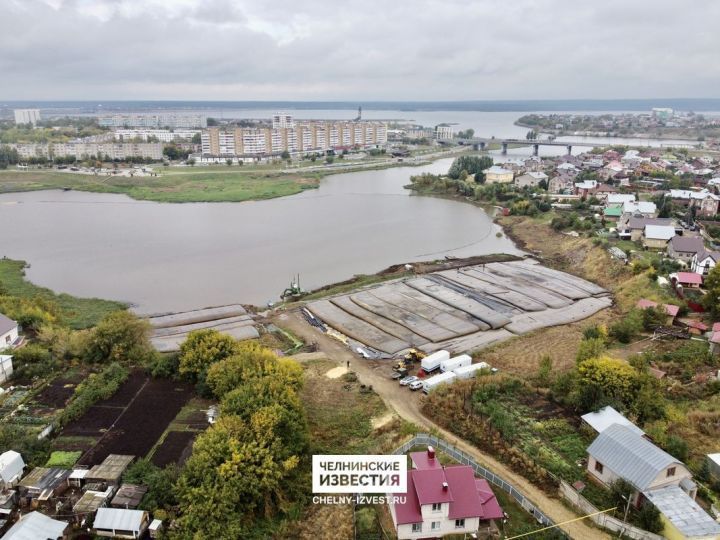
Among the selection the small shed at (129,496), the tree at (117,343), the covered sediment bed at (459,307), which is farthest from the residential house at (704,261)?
the small shed at (129,496)

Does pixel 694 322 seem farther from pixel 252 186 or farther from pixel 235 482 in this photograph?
pixel 252 186

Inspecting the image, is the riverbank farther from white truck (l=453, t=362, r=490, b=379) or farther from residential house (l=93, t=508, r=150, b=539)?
residential house (l=93, t=508, r=150, b=539)

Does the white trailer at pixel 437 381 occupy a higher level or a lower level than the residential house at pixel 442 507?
lower

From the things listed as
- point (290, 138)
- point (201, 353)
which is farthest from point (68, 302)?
point (290, 138)

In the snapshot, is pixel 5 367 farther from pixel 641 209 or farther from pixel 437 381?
pixel 641 209

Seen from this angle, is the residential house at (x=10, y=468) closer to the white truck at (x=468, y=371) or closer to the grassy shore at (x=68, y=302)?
the grassy shore at (x=68, y=302)

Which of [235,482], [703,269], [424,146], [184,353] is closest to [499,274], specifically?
[703,269]

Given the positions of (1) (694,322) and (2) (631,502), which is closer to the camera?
(2) (631,502)
